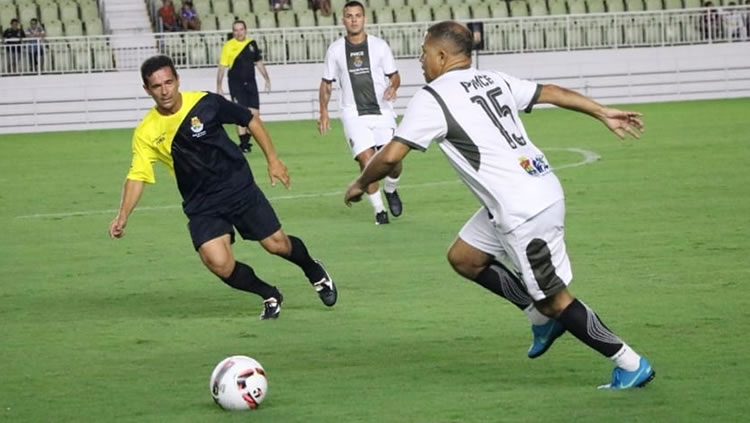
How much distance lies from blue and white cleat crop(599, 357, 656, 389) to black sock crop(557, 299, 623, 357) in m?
0.16

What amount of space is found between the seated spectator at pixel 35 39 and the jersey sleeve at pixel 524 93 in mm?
26566

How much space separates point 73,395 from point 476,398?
7.32ft

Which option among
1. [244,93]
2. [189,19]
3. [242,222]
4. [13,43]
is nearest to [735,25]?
[189,19]

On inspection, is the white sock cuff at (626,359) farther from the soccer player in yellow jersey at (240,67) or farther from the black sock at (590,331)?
the soccer player in yellow jersey at (240,67)

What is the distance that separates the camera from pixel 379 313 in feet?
35.4

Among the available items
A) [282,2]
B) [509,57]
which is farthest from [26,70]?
[509,57]

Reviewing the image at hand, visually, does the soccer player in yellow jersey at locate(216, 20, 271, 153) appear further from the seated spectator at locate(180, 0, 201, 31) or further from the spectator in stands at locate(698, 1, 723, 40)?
the spectator in stands at locate(698, 1, 723, 40)

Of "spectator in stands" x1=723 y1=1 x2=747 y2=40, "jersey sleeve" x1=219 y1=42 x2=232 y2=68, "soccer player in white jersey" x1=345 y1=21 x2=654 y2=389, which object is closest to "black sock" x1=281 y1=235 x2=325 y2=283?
"soccer player in white jersey" x1=345 y1=21 x2=654 y2=389

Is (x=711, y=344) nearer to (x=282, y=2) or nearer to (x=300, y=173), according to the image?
(x=300, y=173)

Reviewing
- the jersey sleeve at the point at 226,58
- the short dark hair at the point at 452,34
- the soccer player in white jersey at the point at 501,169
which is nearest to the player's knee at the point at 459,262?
the soccer player in white jersey at the point at 501,169

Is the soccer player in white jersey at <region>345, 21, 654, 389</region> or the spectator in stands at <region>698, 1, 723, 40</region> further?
the spectator in stands at <region>698, 1, 723, 40</region>

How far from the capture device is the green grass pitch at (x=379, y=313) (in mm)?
7953

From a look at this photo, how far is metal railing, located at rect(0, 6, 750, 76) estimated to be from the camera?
33.9 meters

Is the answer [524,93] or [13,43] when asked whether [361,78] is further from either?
[13,43]
